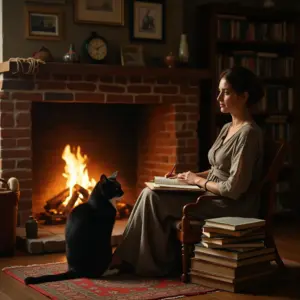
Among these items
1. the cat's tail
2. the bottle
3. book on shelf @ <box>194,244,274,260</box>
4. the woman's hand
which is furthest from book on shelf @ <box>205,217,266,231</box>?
the bottle

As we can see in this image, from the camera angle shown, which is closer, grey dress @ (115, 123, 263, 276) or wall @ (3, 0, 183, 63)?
grey dress @ (115, 123, 263, 276)

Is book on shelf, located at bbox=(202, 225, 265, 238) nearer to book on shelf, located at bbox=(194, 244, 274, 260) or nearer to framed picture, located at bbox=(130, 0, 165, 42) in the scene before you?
book on shelf, located at bbox=(194, 244, 274, 260)

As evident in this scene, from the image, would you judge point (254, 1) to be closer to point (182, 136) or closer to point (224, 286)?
point (182, 136)

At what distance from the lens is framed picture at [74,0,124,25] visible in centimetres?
490

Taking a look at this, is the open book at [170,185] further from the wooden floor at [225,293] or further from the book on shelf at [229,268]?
the wooden floor at [225,293]

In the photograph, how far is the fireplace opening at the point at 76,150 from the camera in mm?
5176

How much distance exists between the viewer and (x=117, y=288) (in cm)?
339

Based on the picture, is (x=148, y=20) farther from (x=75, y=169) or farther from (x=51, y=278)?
(x=51, y=278)

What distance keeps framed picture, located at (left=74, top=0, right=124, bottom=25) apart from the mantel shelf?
0.40 m

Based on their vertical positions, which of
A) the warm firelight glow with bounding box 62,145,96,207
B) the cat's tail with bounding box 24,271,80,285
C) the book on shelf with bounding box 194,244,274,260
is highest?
the warm firelight glow with bounding box 62,145,96,207

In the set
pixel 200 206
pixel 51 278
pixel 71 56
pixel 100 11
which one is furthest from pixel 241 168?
pixel 100 11

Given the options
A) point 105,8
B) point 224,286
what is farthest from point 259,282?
point 105,8

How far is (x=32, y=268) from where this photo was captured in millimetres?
3848

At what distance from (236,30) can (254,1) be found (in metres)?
0.54
